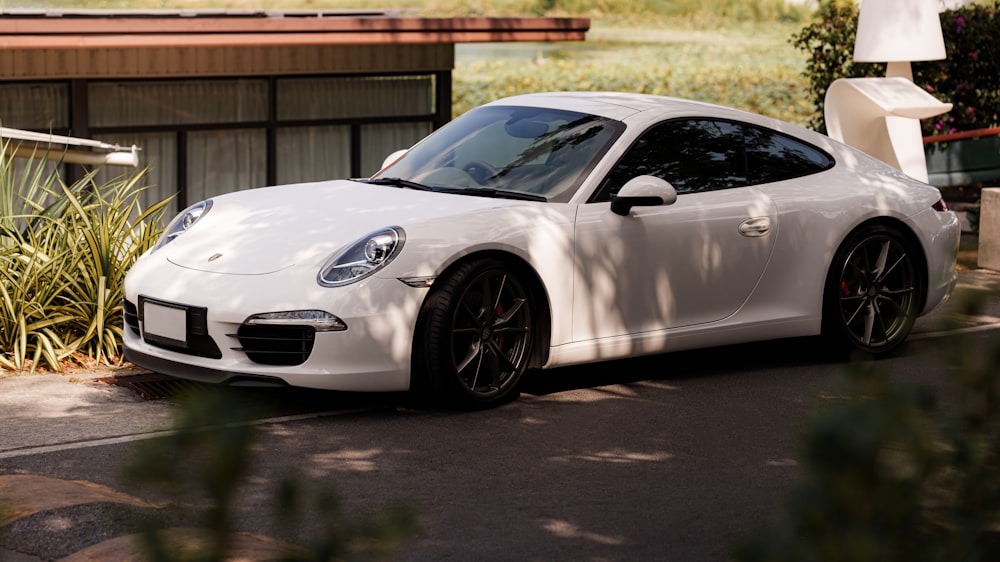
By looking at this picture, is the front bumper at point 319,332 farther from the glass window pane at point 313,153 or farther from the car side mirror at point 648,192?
the glass window pane at point 313,153

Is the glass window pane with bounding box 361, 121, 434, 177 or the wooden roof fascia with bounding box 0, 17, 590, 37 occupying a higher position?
the wooden roof fascia with bounding box 0, 17, 590, 37

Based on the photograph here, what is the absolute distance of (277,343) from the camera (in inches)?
265

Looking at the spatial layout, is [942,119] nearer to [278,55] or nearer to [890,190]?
[278,55]

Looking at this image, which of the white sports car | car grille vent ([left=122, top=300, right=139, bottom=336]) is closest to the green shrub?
car grille vent ([left=122, top=300, right=139, bottom=336])

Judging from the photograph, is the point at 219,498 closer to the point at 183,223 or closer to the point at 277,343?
the point at 277,343

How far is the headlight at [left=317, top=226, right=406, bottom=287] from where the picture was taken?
22.2ft

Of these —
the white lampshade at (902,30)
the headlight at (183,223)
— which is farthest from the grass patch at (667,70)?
the headlight at (183,223)

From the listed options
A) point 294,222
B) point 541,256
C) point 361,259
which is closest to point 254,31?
point 294,222

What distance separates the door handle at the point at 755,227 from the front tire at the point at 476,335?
142 cm

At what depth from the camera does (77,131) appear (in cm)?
1479

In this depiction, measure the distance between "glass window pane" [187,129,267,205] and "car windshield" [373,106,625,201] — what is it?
801cm

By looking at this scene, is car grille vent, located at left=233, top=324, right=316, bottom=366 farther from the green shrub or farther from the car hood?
the green shrub

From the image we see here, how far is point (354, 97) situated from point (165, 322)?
395 inches

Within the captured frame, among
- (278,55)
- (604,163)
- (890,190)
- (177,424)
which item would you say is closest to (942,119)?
(278,55)
